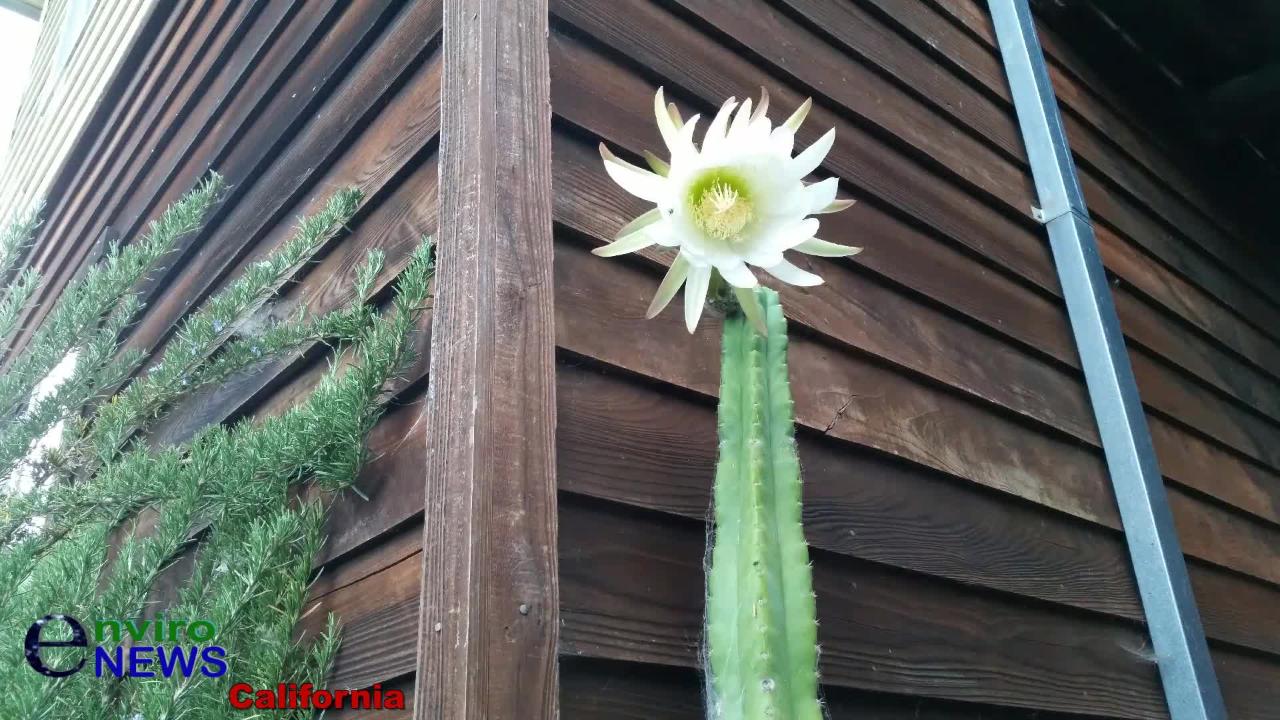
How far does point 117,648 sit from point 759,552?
3.22ft

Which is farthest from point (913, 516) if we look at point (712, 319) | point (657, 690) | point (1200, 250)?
point (1200, 250)

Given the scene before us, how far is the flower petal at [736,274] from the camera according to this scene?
107 centimetres

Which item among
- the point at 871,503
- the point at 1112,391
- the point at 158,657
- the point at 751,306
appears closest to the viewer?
the point at 751,306

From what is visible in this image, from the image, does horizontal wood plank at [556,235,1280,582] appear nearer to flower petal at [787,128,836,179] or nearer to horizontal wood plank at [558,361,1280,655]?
horizontal wood plank at [558,361,1280,655]

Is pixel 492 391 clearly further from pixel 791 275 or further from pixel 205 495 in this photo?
pixel 205 495

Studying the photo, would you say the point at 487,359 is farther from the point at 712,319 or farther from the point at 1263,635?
A: the point at 1263,635

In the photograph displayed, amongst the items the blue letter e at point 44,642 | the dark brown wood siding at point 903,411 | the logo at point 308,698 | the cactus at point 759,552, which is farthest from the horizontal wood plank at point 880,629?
the blue letter e at point 44,642

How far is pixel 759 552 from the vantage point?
1008mm

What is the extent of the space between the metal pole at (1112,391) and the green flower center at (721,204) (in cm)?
156

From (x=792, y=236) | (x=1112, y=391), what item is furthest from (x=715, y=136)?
(x=1112, y=391)

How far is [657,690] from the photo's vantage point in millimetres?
1215

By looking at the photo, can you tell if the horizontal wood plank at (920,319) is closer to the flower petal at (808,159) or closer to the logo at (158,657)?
the flower petal at (808,159)

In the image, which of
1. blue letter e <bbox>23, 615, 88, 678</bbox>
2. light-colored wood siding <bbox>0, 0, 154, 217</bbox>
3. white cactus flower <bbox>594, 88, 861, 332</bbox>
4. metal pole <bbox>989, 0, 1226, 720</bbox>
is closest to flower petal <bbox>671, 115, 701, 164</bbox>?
white cactus flower <bbox>594, 88, 861, 332</bbox>

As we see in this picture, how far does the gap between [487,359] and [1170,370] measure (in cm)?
244
